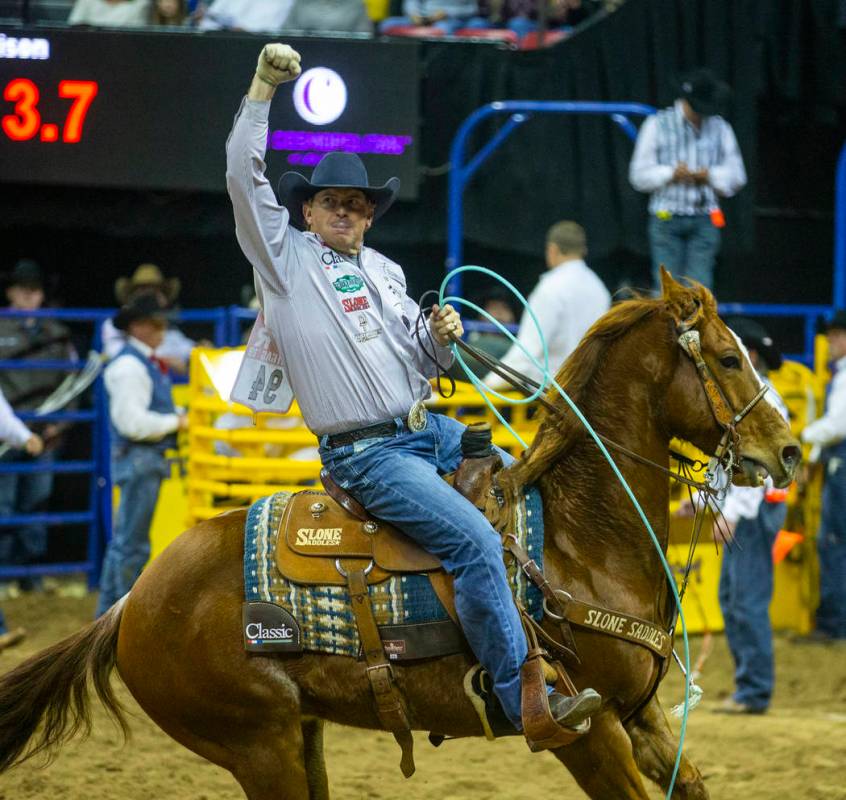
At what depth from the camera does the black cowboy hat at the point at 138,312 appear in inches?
345

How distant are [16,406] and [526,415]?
3.91m

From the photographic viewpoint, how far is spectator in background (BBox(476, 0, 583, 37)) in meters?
10.6

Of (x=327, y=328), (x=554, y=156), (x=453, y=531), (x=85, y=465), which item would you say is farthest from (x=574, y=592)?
(x=85, y=465)

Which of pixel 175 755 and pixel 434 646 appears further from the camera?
pixel 175 755

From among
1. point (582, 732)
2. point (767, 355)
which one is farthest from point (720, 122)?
point (582, 732)

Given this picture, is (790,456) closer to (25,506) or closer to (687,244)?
(687,244)

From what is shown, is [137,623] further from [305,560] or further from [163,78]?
[163,78]

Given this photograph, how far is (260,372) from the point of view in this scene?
182 inches

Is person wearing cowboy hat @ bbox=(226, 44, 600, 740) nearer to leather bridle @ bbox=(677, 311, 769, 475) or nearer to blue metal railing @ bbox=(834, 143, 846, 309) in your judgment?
leather bridle @ bbox=(677, 311, 769, 475)

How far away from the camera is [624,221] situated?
10.1m

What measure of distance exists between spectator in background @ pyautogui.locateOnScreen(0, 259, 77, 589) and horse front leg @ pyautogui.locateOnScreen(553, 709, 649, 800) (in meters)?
6.36

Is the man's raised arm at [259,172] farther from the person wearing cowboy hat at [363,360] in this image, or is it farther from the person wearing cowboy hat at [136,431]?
the person wearing cowboy hat at [136,431]

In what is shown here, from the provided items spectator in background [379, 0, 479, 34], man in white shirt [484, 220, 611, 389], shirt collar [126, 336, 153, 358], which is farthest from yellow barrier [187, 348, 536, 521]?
spectator in background [379, 0, 479, 34]

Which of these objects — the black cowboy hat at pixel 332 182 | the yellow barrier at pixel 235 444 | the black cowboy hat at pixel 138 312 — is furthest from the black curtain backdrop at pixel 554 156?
the black cowboy hat at pixel 332 182
